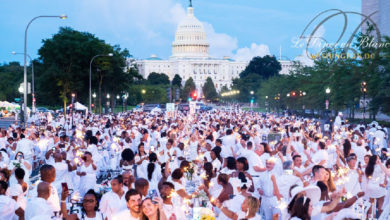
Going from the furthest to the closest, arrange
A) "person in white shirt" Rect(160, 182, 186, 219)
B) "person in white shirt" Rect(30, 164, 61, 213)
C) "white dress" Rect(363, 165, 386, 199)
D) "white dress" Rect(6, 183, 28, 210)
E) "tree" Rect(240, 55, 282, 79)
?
"tree" Rect(240, 55, 282, 79), "white dress" Rect(363, 165, 386, 199), "white dress" Rect(6, 183, 28, 210), "person in white shirt" Rect(30, 164, 61, 213), "person in white shirt" Rect(160, 182, 186, 219)

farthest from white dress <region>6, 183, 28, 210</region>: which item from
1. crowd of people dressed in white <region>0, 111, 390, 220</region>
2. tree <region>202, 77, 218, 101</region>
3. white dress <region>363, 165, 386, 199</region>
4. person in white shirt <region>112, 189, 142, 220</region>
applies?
tree <region>202, 77, 218, 101</region>

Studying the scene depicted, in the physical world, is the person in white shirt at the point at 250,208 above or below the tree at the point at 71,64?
below

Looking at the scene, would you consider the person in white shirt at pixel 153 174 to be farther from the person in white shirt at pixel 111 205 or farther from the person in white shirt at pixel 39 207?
the person in white shirt at pixel 39 207

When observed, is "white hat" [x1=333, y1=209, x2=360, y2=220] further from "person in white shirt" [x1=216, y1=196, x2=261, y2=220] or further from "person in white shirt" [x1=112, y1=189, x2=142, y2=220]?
"person in white shirt" [x1=112, y1=189, x2=142, y2=220]

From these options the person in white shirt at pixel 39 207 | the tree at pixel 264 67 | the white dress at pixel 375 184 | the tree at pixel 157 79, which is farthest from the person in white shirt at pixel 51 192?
the tree at pixel 157 79

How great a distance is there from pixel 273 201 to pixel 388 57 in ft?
101

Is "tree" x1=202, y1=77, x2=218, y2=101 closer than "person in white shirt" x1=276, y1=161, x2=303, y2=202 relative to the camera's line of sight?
No

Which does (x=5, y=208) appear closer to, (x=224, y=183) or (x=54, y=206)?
(x=54, y=206)

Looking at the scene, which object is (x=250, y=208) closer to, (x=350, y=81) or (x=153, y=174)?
(x=153, y=174)

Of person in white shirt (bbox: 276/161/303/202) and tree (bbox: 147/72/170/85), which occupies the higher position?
tree (bbox: 147/72/170/85)

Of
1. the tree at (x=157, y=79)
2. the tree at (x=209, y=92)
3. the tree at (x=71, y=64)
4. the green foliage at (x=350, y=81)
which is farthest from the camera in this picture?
the tree at (x=157, y=79)

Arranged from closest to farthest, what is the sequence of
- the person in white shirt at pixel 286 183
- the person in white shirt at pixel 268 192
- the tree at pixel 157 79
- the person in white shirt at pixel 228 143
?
the person in white shirt at pixel 286 183
the person in white shirt at pixel 268 192
the person in white shirt at pixel 228 143
the tree at pixel 157 79

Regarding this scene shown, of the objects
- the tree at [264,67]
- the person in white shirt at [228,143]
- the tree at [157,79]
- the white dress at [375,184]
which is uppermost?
the tree at [264,67]

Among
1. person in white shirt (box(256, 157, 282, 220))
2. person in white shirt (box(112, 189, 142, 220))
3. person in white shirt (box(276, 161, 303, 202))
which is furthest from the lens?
person in white shirt (box(256, 157, 282, 220))
